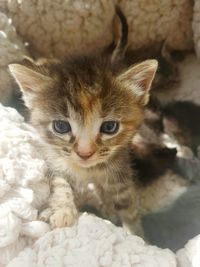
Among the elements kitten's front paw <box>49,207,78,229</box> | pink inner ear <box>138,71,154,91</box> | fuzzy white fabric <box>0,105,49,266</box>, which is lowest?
kitten's front paw <box>49,207,78,229</box>

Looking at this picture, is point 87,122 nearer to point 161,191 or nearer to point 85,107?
point 85,107

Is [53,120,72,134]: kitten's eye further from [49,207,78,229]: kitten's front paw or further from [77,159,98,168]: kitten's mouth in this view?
[49,207,78,229]: kitten's front paw

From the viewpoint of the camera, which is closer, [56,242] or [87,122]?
[56,242]

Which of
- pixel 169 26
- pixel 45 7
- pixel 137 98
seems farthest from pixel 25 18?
pixel 137 98

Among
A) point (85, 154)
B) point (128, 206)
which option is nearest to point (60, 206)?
point (85, 154)

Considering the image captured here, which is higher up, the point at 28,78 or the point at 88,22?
the point at 88,22

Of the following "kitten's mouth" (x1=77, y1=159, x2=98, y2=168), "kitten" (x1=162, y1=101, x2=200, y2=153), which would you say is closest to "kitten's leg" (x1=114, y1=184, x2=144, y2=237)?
"kitten's mouth" (x1=77, y1=159, x2=98, y2=168)

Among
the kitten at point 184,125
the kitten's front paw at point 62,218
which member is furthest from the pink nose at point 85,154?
the kitten at point 184,125
